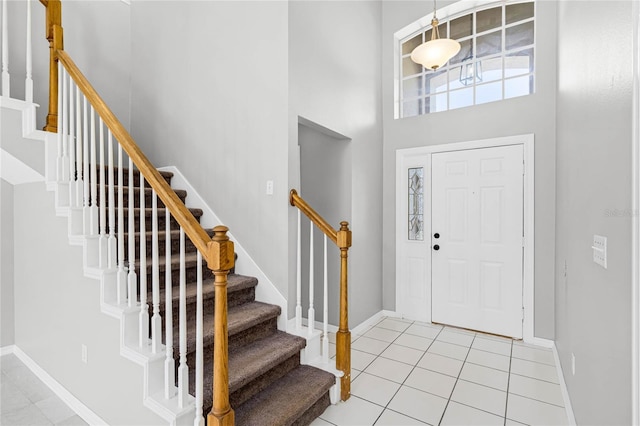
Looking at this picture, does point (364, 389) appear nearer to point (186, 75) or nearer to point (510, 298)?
point (510, 298)

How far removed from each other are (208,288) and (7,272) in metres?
2.23

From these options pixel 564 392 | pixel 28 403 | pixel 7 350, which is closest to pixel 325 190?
pixel 564 392

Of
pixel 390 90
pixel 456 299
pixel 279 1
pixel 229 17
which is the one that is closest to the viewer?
pixel 279 1

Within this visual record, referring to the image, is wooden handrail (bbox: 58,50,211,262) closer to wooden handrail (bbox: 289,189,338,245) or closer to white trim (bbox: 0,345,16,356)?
wooden handrail (bbox: 289,189,338,245)

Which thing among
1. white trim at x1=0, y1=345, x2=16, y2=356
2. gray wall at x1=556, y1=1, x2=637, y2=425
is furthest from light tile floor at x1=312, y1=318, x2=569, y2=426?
white trim at x1=0, y1=345, x2=16, y2=356

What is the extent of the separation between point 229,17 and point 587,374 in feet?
11.7

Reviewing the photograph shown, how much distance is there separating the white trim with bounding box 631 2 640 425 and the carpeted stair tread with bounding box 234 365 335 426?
5.06 ft

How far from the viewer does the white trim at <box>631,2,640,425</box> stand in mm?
956

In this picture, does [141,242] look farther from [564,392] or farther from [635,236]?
[564,392]

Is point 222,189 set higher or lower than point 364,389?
higher

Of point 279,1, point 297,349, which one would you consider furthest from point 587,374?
point 279,1

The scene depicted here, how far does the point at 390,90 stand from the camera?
4.08 m

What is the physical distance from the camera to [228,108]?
114 inches

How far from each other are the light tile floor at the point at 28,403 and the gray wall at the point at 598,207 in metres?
2.90
